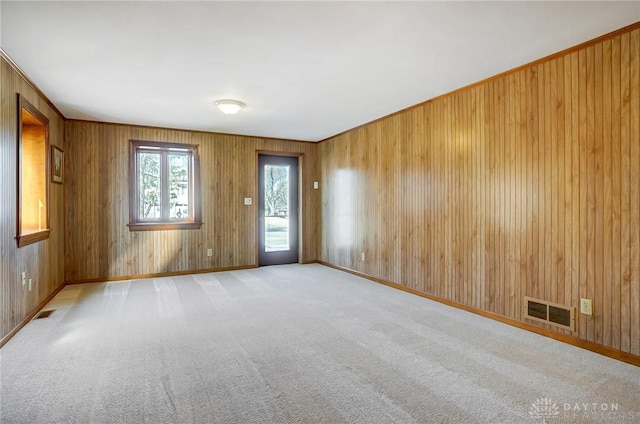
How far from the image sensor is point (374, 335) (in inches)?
124

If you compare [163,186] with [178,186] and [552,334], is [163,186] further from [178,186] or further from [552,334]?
[552,334]

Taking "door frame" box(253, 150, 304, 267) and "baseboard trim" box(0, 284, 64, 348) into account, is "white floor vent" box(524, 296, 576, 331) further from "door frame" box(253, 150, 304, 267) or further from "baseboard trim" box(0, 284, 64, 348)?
"baseboard trim" box(0, 284, 64, 348)

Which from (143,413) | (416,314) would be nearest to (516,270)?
(416,314)

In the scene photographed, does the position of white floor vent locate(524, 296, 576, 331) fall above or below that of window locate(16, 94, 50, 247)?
below

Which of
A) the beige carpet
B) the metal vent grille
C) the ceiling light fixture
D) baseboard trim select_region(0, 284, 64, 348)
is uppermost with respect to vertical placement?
the ceiling light fixture

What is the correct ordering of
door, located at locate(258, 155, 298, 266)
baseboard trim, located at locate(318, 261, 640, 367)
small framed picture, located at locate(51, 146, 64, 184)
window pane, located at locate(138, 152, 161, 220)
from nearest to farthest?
baseboard trim, located at locate(318, 261, 640, 367), small framed picture, located at locate(51, 146, 64, 184), window pane, located at locate(138, 152, 161, 220), door, located at locate(258, 155, 298, 266)

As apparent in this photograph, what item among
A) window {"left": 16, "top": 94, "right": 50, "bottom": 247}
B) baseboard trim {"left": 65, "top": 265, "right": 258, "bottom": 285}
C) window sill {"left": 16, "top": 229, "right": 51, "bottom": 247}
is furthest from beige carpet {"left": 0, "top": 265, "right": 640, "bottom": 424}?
baseboard trim {"left": 65, "top": 265, "right": 258, "bottom": 285}

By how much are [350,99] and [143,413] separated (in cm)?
375

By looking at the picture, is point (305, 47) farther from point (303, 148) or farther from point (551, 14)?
point (303, 148)

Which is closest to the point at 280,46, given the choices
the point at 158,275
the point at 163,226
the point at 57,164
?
the point at 57,164

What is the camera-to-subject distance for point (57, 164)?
15.6ft

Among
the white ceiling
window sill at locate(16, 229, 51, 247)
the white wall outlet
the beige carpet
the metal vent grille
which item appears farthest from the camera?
the metal vent grille

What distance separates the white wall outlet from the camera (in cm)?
285

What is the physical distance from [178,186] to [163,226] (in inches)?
29.2
